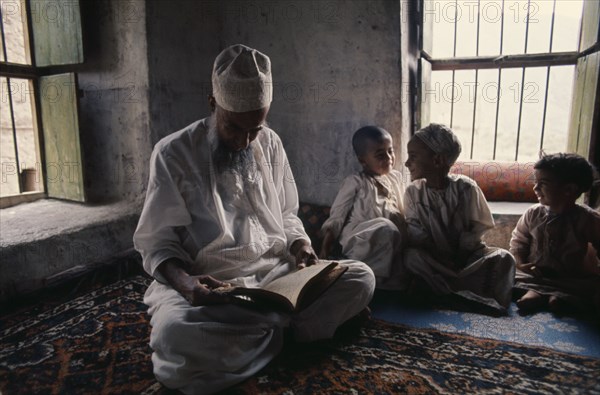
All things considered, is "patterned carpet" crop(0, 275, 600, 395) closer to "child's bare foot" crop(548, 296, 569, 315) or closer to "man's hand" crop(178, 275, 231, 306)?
"man's hand" crop(178, 275, 231, 306)

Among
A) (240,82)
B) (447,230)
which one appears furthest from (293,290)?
(447,230)

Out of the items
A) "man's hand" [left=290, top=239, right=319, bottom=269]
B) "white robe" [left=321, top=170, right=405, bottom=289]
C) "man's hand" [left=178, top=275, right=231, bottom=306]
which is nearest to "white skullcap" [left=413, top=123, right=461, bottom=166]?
"white robe" [left=321, top=170, right=405, bottom=289]

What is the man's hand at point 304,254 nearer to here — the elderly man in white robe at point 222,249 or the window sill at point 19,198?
the elderly man in white robe at point 222,249

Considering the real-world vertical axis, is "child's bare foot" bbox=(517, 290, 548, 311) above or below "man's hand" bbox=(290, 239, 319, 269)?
below

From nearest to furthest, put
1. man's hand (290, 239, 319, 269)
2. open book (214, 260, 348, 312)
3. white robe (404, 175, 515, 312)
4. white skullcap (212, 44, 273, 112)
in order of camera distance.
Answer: open book (214, 260, 348, 312) < white skullcap (212, 44, 273, 112) < man's hand (290, 239, 319, 269) < white robe (404, 175, 515, 312)

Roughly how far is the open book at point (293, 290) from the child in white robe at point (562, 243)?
1364 mm

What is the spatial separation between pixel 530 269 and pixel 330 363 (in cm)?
160

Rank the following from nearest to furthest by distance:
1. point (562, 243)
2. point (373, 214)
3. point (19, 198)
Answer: point (562, 243)
point (373, 214)
point (19, 198)

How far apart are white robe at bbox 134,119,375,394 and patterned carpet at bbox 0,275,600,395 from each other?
0.14 metres

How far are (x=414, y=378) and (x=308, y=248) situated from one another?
2.69 ft

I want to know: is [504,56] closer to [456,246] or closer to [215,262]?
[456,246]

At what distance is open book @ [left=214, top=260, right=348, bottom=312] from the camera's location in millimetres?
1814

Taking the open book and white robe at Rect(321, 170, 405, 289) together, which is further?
white robe at Rect(321, 170, 405, 289)

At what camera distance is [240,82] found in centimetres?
204
